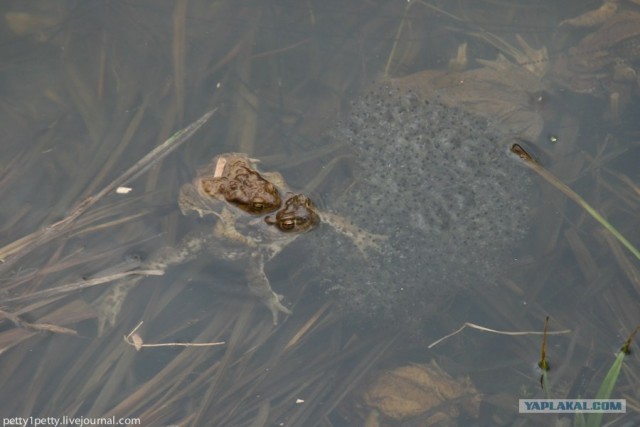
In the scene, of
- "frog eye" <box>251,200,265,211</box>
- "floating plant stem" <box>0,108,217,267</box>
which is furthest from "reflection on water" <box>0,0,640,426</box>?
"frog eye" <box>251,200,265,211</box>

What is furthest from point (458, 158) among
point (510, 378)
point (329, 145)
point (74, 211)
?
point (74, 211)

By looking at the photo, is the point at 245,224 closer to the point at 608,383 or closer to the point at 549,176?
the point at 549,176

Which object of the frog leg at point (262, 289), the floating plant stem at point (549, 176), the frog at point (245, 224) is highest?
the floating plant stem at point (549, 176)

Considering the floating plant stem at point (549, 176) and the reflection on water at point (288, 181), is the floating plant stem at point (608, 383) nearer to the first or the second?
the reflection on water at point (288, 181)

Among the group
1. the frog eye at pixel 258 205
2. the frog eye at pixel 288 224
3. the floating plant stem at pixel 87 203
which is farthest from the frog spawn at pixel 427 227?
the floating plant stem at pixel 87 203

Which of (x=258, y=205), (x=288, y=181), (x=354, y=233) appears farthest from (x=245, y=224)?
(x=354, y=233)

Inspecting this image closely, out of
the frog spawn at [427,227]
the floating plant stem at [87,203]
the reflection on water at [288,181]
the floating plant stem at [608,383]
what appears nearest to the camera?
the floating plant stem at [608,383]
